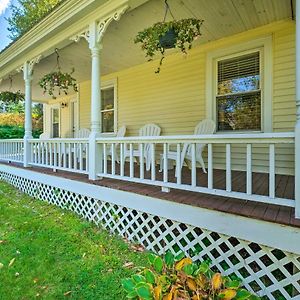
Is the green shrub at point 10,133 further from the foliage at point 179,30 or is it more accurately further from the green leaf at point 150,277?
the green leaf at point 150,277

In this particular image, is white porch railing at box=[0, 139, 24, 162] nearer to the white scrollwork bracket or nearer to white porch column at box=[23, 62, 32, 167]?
white porch column at box=[23, 62, 32, 167]

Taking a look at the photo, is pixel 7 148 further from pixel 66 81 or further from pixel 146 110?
pixel 146 110

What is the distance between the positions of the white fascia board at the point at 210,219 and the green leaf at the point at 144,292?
113 cm

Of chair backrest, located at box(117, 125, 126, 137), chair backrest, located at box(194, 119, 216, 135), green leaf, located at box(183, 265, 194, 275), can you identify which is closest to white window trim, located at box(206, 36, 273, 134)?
chair backrest, located at box(194, 119, 216, 135)

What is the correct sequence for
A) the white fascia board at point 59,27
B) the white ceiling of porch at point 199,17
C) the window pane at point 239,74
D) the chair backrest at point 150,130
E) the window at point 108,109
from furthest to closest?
1. the window at point 108,109
2. the chair backrest at point 150,130
3. the window pane at point 239,74
4. the white fascia board at point 59,27
5. the white ceiling of porch at point 199,17

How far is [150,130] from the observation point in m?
6.20

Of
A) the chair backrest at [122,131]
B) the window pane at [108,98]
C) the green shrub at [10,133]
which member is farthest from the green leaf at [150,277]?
the green shrub at [10,133]

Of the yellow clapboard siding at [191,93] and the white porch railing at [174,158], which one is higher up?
the yellow clapboard siding at [191,93]

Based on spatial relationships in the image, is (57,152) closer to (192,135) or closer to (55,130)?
(192,135)

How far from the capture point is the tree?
716 inches

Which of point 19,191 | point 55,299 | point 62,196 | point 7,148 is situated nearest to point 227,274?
point 55,299

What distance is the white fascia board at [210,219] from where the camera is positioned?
2102mm

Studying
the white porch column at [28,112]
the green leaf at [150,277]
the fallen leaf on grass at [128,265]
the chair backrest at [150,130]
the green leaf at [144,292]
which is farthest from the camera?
the chair backrest at [150,130]

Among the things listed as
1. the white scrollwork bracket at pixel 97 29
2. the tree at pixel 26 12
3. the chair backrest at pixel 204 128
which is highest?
the tree at pixel 26 12
